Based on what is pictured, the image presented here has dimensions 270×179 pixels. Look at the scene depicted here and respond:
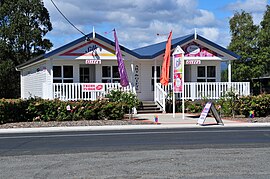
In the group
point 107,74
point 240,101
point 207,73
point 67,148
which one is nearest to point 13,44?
point 107,74

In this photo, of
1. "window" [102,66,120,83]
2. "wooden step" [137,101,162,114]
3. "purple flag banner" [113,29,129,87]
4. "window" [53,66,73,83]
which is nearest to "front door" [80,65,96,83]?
"window" [102,66,120,83]

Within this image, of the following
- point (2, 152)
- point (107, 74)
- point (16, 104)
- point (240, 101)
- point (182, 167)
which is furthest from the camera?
point (107, 74)

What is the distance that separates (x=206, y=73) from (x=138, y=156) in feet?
64.9

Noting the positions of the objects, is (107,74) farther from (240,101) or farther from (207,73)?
(240,101)

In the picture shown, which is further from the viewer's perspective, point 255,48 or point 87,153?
point 255,48

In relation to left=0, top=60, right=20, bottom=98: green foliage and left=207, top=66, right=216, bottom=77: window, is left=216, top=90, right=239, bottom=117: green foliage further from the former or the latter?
left=0, top=60, right=20, bottom=98: green foliage

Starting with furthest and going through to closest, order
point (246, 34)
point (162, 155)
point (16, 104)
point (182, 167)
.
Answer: point (246, 34), point (16, 104), point (162, 155), point (182, 167)

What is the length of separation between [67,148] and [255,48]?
30.3 meters

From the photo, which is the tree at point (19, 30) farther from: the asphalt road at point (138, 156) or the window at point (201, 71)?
the asphalt road at point (138, 156)

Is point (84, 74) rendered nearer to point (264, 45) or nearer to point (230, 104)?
point (230, 104)

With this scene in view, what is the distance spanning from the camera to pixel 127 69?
1125 inches

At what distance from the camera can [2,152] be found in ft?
38.9

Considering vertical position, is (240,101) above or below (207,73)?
below

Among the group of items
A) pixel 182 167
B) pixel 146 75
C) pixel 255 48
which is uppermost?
pixel 255 48
